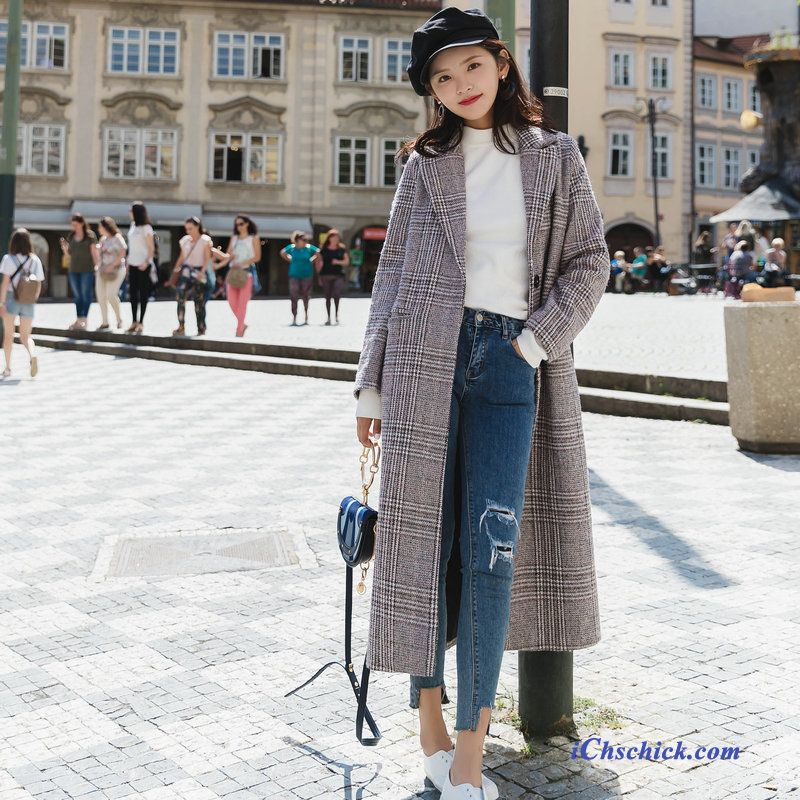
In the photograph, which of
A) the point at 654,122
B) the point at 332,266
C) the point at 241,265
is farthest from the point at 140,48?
the point at 241,265

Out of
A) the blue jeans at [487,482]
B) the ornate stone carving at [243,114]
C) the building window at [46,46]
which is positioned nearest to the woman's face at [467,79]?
the blue jeans at [487,482]

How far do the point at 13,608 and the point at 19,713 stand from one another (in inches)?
42.0

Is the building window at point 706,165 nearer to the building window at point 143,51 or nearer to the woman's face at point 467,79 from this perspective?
the building window at point 143,51

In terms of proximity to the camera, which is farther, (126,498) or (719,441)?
(719,441)

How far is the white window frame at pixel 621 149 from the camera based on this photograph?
149 ft

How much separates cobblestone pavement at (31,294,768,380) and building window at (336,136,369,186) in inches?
553

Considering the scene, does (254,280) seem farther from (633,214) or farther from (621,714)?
(633,214)

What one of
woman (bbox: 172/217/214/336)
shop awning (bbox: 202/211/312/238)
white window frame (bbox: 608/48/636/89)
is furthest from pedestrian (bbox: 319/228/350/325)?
white window frame (bbox: 608/48/636/89)

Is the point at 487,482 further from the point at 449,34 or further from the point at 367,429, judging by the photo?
the point at 449,34

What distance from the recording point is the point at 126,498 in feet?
20.4

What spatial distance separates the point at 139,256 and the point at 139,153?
79.7 feet

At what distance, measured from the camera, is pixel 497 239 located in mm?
2689

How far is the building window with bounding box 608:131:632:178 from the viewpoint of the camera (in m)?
45.3

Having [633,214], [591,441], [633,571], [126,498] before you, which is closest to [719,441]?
[591,441]
